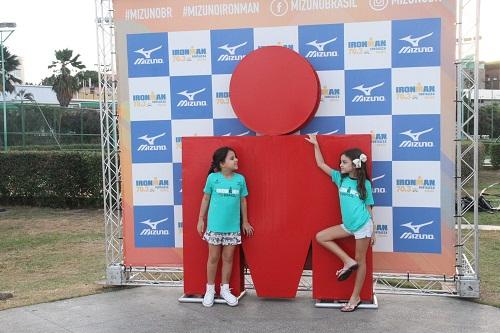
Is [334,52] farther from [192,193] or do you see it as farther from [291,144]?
[192,193]

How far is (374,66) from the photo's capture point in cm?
529

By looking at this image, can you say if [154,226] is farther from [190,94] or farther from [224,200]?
[190,94]

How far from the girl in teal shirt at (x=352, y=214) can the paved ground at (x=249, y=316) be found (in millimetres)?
352

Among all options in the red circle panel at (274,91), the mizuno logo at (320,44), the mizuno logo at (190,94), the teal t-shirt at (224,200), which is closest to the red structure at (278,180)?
the red circle panel at (274,91)

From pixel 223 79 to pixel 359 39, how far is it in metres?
1.35

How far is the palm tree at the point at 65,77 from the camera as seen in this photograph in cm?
4606

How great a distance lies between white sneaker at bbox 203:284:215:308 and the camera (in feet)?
16.9

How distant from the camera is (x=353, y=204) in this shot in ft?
15.7

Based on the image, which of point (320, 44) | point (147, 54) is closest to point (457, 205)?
point (320, 44)

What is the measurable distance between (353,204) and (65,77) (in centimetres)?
4538

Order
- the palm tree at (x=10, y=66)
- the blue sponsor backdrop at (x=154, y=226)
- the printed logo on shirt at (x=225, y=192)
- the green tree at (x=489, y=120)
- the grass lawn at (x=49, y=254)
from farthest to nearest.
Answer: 1. the green tree at (x=489, y=120)
2. the palm tree at (x=10, y=66)
3. the grass lawn at (x=49, y=254)
4. the blue sponsor backdrop at (x=154, y=226)
5. the printed logo on shirt at (x=225, y=192)

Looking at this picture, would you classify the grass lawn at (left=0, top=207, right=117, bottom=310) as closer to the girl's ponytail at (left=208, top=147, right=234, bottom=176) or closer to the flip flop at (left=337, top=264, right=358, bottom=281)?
the girl's ponytail at (left=208, top=147, right=234, bottom=176)

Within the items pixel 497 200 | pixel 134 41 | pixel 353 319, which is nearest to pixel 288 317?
pixel 353 319

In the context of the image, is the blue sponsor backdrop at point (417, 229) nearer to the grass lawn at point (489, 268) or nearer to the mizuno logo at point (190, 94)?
the grass lawn at point (489, 268)
